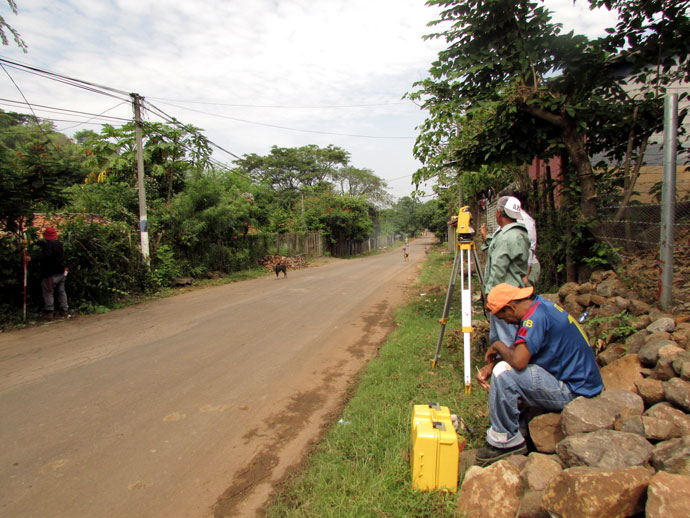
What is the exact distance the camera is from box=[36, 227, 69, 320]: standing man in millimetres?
7773

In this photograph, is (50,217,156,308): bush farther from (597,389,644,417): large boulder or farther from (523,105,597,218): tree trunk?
(597,389,644,417): large boulder

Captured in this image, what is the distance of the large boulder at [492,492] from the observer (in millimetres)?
2102

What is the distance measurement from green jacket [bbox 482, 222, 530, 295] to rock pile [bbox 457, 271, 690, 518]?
3.27 feet

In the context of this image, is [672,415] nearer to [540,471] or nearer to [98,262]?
[540,471]

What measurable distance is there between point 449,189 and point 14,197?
46.1 ft

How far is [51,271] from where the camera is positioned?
782 cm

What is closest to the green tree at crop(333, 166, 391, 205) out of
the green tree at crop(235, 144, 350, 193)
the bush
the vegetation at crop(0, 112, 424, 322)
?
the green tree at crop(235, 144, 350, 193)

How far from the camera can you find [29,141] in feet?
25.1

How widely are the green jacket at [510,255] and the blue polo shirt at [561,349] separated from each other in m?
1.12

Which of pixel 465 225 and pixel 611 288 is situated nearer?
pixel 465 225

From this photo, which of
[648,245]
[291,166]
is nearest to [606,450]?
[648,245]

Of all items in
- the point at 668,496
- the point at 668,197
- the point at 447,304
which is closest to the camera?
the point at 668,496

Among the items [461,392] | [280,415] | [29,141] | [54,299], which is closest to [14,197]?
[29,141]

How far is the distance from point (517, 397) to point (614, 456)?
2.05ft
